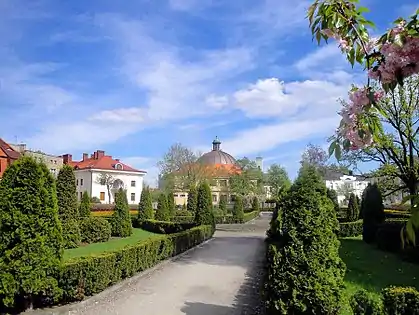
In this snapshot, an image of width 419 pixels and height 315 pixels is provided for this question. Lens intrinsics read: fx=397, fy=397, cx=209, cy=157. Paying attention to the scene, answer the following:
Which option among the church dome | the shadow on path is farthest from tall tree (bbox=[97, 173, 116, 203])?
the shadow on path

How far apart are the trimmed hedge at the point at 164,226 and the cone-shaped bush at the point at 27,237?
14.6m

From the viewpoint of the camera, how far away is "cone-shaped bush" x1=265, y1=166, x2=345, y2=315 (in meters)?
5.12

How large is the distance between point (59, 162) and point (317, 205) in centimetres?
5964

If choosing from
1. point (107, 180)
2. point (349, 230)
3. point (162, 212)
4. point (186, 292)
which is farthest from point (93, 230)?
point (107, 180)

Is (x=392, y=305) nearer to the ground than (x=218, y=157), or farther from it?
nearer to the ground

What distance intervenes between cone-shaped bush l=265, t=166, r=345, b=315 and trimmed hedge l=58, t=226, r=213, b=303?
3.97 meters

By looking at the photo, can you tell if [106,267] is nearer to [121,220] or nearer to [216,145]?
[121,220]

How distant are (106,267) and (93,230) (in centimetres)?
996

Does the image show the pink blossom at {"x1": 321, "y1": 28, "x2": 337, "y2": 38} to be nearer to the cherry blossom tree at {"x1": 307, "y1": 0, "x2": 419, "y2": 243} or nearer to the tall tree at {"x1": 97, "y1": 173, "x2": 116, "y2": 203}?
the cherry blossom tree at {"x1": 307, "y1": 0, "x2": 419, "y2": 243}

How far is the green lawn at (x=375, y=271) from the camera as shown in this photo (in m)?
8.86

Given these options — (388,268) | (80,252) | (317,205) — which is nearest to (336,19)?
(317,205)

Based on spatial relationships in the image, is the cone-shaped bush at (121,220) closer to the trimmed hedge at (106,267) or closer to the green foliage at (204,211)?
the green foliage at (204,211)

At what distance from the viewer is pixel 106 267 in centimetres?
848

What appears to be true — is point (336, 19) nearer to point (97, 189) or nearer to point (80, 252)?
point (80, 252)
